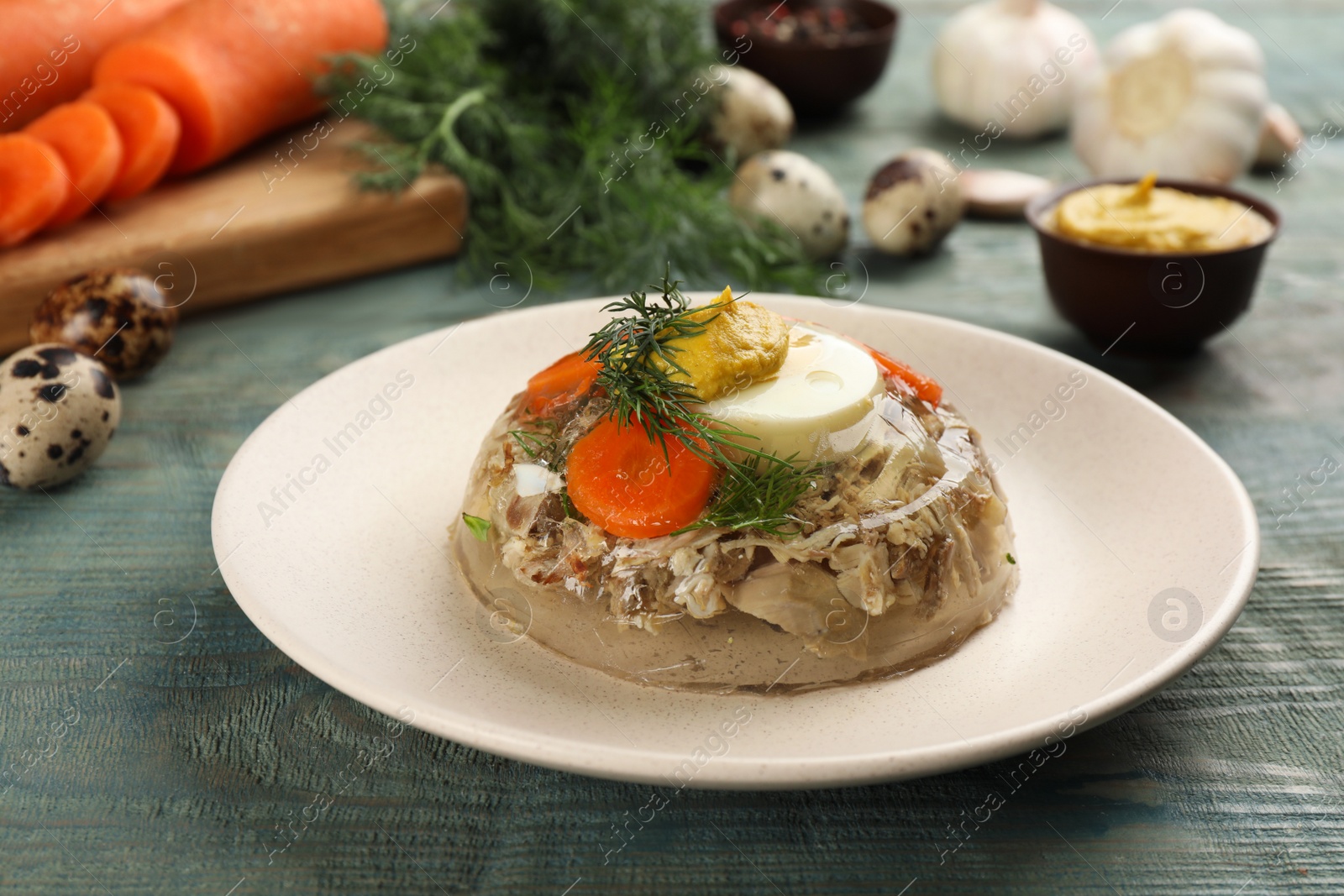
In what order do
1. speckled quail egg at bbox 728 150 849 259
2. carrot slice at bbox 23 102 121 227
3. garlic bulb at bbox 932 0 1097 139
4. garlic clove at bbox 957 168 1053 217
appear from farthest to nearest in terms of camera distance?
garlic bulb at bbox 932 0 1097 139, garlic clove at bbox 957 168 1053 217, speckled quail egg at bbox 728 150 849 259, carrot slice at bbox 23 102 121 227

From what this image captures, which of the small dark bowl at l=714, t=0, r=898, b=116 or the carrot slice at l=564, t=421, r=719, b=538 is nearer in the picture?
the carrot slice at l=564, t=421, r=719, b=538

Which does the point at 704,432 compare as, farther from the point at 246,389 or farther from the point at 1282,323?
the point at 1282,323

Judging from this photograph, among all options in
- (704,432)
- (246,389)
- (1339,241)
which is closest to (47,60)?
(246,389)

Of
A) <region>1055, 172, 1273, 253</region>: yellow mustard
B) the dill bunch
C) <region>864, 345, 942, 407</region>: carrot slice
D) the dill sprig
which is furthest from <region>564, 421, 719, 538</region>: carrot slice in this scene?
<region>1055, 172, 1273, 253</region>: yellow mustard

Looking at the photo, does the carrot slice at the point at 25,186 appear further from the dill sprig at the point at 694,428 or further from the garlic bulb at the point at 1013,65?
the garlic bulb at the point at 1013,65

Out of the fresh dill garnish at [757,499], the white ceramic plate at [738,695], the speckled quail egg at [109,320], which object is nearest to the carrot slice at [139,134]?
the speckled quail egg at [109,320]

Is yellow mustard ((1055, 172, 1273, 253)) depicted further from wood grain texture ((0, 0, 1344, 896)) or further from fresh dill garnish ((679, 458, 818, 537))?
fresh dill garnish ((679, 458, 818, 537))
